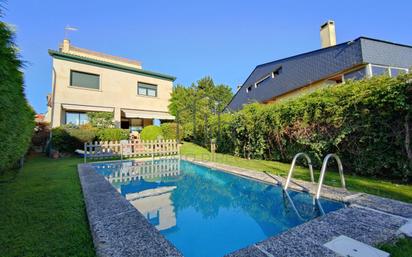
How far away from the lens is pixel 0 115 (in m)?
4.60

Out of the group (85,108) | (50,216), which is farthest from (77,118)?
(50,216)

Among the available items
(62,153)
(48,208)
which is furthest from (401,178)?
(62,153)

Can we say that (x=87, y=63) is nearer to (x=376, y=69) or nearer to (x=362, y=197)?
(x=362, y=197)

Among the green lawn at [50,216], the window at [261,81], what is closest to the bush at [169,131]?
the green lawn at [50,216]

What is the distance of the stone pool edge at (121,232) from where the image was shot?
3225mm

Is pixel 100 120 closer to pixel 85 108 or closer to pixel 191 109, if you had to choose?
pixel 85 108

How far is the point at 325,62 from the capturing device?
23.6 meters

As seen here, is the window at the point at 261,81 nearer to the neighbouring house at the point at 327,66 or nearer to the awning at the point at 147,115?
the neighbouring house at the point at 327,66

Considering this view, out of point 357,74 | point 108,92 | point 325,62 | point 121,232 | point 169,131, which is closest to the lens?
point 121,232

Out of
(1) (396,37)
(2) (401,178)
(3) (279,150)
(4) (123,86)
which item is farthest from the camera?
(4) (123,86)

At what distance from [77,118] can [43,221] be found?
77.5 ft

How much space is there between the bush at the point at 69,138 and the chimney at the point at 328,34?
30.5 m

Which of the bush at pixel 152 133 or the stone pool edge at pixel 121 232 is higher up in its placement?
the bush at pixel 152 133

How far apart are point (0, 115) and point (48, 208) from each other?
8.52 feet
